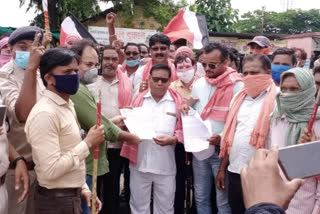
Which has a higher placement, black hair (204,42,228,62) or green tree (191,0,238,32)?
green tree (191,0,238,32)

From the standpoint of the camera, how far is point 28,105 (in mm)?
2803

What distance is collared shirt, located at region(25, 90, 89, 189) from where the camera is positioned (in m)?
2.36

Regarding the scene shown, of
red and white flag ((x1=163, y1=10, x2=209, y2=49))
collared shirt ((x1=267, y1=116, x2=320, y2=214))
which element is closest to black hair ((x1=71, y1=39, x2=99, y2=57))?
collared shirt ((x1=267, y1=116, x2=320, y2=214))

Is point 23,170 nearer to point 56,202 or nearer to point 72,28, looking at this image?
point 56,202

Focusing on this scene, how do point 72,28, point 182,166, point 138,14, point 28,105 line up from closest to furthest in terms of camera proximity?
1. point 28,105
2. point 182,166
3. point 72,28
4. point 138,14

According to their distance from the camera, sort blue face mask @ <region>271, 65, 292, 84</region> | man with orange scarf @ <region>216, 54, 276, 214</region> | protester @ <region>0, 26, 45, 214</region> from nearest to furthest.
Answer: protester @ <region>0, 26, 45, 214</region> < man with orange scarf @ <region>216, 54, 276, 214</region> < blue face mask @ <region>271, 65, 292, 84</region>

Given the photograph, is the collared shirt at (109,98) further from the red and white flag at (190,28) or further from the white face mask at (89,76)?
the red and white flag at (190,28)

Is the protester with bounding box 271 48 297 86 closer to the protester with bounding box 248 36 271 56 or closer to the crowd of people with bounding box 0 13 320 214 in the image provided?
the crowd of people with bounding box 0 13 320 214

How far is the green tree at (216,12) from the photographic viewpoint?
679 inches

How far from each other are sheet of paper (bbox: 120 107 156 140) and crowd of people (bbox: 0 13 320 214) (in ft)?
0.28

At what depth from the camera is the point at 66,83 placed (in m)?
2.56

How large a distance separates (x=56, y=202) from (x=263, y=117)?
1823 mm

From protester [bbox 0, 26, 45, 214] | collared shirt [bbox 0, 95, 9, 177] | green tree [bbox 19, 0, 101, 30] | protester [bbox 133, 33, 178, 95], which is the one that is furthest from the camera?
green tree [bbox 19, 0, 101, 30]

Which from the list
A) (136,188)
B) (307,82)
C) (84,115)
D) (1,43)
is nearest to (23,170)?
(84,115)
